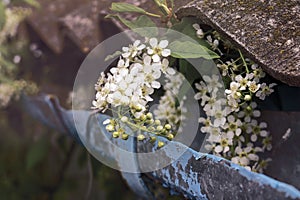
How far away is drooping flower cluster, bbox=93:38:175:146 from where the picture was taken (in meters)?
1.12

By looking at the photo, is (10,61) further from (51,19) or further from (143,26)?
(143,26)

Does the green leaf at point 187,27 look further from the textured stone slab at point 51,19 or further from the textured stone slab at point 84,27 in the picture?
the textured stone slab at point 51,19

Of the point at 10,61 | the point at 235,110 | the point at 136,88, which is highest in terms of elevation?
the point at 136,88

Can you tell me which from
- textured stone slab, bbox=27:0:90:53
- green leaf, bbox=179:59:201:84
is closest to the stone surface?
textured stone slab, bbox=27:0:90:53

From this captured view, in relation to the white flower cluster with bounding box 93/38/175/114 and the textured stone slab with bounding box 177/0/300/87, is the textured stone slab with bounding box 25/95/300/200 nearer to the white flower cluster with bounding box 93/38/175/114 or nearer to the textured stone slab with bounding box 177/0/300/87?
the white flower cluster with bounding box 93/38/175/114

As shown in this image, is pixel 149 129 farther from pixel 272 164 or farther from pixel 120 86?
pixel 272 164

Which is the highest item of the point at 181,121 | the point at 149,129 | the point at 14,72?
the point at 149,129

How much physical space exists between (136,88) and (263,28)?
285 millimetres

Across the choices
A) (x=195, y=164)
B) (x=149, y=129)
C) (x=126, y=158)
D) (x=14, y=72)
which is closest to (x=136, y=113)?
(x=149, y=129)

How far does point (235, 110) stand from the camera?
1183mm

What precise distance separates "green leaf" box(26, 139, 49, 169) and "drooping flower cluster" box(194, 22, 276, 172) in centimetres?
167

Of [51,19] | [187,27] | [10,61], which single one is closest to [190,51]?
[187,27]

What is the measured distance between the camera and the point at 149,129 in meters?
1.15

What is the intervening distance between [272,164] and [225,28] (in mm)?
423
